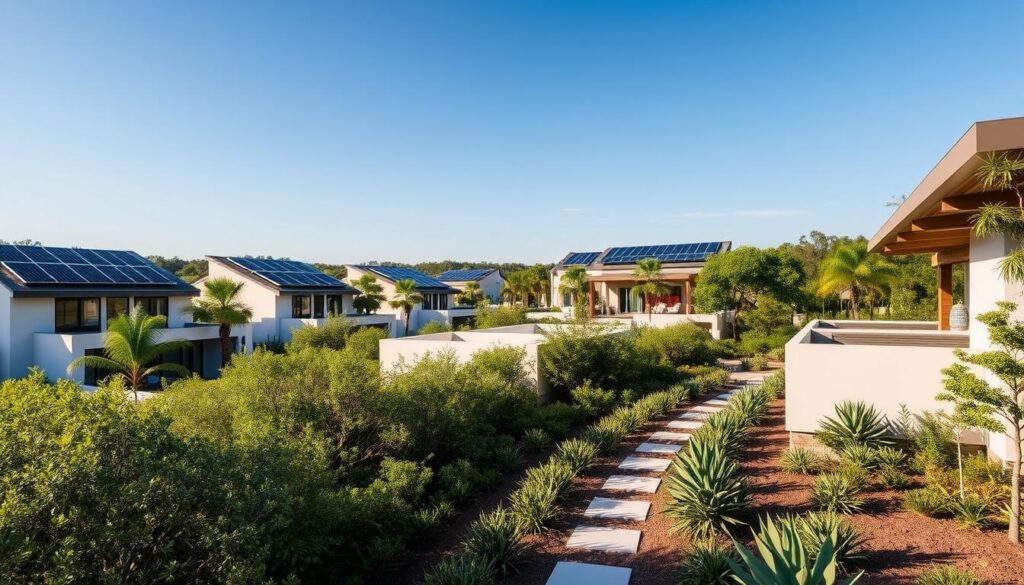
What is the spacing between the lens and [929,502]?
6.32 metres

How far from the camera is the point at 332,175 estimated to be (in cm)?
2209

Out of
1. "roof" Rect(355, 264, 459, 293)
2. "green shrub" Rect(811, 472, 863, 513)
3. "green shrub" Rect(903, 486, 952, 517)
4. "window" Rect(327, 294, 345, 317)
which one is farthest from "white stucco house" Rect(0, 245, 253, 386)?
"green shrub" Rect(903, 486, 952, 517)

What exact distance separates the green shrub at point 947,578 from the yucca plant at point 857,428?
3.11m

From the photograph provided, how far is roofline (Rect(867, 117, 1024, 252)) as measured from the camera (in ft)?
15.6

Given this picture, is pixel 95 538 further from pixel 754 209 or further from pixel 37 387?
pixel 754 209

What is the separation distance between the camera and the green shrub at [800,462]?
26.5 ft

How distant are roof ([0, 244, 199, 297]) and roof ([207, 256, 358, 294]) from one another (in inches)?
192

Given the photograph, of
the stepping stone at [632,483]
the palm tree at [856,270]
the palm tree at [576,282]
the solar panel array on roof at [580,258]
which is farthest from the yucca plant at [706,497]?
the solar panel array on roof at [580,258]

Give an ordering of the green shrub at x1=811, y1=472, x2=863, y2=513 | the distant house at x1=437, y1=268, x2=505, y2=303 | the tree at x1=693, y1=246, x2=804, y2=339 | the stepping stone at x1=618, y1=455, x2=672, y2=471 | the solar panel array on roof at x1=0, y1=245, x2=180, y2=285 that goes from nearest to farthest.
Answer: the green shrub at x1=811, y1=472, x2=863, y2=513 < the stepping stone at x1=618, y1=455, x2=672, y2=471 < the solar panel array on roof at x1=0, y1=245, x2=180, y2=285 < the tree at x1=693, y1=246, x2=804, y2=339 < the distant house at x1=437, y1=268, x2=505, y2=303

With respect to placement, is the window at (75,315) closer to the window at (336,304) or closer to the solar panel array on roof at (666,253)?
the window at (336,304)

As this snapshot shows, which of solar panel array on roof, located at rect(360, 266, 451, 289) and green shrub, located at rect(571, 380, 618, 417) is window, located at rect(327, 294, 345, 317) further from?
green shrub, located at rect(571, 380, 618, 417)

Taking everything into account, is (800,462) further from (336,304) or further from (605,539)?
(336,304)

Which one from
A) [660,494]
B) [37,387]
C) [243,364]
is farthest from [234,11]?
[660,494]

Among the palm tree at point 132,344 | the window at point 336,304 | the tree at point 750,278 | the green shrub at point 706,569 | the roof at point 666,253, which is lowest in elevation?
the green shrub at point 706,569
